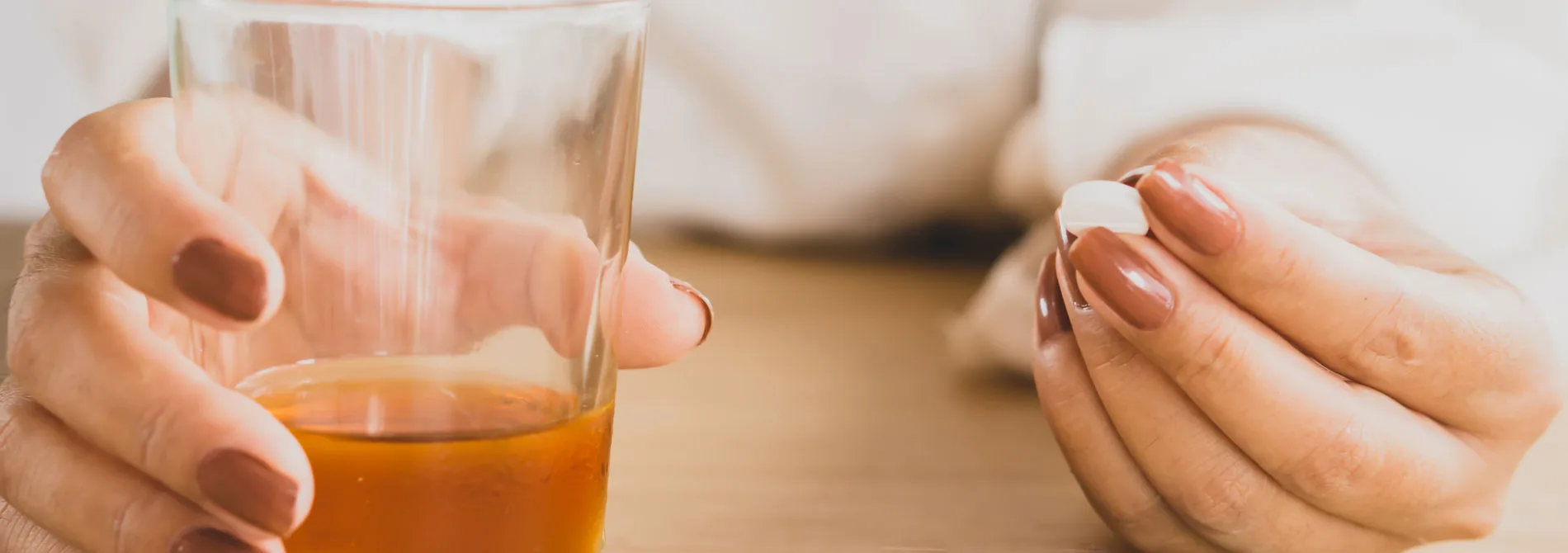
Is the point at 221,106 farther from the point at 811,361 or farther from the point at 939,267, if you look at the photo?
the point at 939,267

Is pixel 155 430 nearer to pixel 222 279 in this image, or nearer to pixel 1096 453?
pixel 222 279

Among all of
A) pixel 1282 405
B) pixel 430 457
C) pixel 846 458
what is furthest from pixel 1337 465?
pixel 430 457

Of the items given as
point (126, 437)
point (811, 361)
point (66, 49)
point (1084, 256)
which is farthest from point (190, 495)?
point (66, 49)

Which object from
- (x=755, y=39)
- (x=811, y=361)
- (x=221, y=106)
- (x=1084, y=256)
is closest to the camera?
(x=221, y=106)

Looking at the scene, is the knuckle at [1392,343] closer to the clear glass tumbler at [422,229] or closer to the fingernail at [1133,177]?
the fingernail at [1133,177]

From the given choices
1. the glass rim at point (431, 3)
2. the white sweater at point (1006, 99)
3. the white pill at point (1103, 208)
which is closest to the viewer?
the glass rim at point (431, 3)

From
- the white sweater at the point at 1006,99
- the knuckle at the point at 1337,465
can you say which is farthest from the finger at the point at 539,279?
the white sweater at the point at 1006,99
